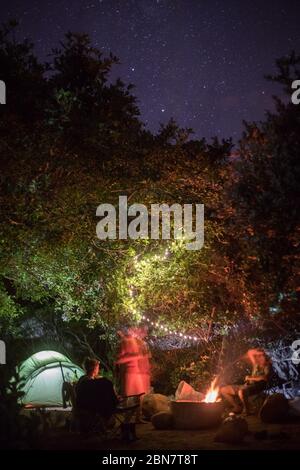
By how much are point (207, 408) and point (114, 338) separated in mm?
5144

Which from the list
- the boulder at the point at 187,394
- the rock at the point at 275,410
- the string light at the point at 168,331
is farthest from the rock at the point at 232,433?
the string light at the point at 168,331

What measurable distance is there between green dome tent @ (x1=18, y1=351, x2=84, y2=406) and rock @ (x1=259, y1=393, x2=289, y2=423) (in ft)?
18.1

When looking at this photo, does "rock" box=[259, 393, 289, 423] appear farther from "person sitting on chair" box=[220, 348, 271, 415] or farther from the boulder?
the boulder

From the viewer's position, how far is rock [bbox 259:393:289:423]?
9141mm

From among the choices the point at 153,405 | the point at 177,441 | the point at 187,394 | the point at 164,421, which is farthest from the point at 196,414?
the point at 153,405

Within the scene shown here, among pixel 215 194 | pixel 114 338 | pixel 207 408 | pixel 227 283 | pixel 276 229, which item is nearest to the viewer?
pixel 276 229

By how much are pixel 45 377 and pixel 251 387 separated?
5.58m

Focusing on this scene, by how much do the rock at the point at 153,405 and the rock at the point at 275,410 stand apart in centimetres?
207

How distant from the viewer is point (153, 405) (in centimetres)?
1035

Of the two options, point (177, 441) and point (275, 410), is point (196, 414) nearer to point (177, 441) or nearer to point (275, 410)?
point (177, 441)

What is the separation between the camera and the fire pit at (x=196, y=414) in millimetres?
8648

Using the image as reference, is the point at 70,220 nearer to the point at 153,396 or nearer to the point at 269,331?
the point at 153,396
